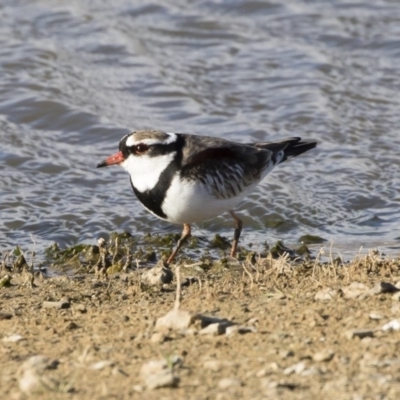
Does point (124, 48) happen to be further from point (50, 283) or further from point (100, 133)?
point (50, 283)

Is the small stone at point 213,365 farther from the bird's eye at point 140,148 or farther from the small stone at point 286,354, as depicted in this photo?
the bird's eye at point 140,148

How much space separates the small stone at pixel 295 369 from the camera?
4367 mm

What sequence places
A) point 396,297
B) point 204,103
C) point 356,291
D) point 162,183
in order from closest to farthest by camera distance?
point 396,297 < point 356,291 < point 162,183 < point 204,103

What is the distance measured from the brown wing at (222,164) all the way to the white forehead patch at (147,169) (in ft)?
0.49

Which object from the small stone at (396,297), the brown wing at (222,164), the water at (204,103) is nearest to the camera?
the small stone at (396,297)

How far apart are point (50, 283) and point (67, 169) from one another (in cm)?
316

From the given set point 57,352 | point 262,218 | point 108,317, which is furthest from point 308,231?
point 57,352

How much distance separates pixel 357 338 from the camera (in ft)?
15.6

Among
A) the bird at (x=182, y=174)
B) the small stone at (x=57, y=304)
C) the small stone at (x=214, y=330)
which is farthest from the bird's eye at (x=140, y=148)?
the small stone at (x=214, y=330)

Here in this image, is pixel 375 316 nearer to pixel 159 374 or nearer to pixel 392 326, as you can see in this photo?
pixel 392 326

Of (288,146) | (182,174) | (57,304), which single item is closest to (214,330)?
(57,304)

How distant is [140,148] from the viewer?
7082 millimetres

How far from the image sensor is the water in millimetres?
8875

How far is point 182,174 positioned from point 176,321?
2080 mm
